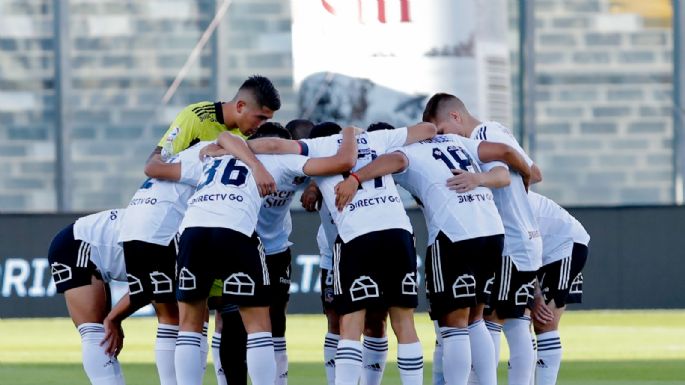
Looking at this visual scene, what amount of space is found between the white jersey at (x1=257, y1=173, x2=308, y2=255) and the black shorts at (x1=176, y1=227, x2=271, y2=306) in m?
0.66

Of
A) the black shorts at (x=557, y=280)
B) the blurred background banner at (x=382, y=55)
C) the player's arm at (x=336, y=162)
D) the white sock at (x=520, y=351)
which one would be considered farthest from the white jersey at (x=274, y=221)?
the blurred background banner at (x=382, y=55)

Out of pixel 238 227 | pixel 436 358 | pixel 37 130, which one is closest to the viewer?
pixel 238 227

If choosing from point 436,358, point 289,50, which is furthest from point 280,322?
point 289,50

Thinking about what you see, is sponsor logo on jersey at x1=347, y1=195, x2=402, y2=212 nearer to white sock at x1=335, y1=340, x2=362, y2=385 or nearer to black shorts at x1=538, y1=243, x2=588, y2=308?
white sock at x1=335, y1=340, x2=362, y2=385

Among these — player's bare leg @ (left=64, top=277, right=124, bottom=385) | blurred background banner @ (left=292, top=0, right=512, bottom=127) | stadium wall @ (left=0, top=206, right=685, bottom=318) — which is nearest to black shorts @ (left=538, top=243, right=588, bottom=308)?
player's bare leg @ (left=64, top=277, right=124, bottom=385)

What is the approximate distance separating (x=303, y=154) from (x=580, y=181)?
12.6 meters

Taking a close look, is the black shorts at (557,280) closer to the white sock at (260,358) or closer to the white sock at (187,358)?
the white sock at (260,358)

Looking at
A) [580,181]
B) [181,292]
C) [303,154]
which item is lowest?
[580,181]

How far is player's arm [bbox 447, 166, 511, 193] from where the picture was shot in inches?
374

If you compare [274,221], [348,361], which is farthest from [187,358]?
[274,221]

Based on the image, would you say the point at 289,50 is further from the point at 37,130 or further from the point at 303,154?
the point at 303,154

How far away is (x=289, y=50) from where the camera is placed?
21.3m

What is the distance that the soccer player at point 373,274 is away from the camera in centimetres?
911

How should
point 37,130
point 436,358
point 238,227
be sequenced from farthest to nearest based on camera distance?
point 37,130 < point 436,358 < point 238,227
